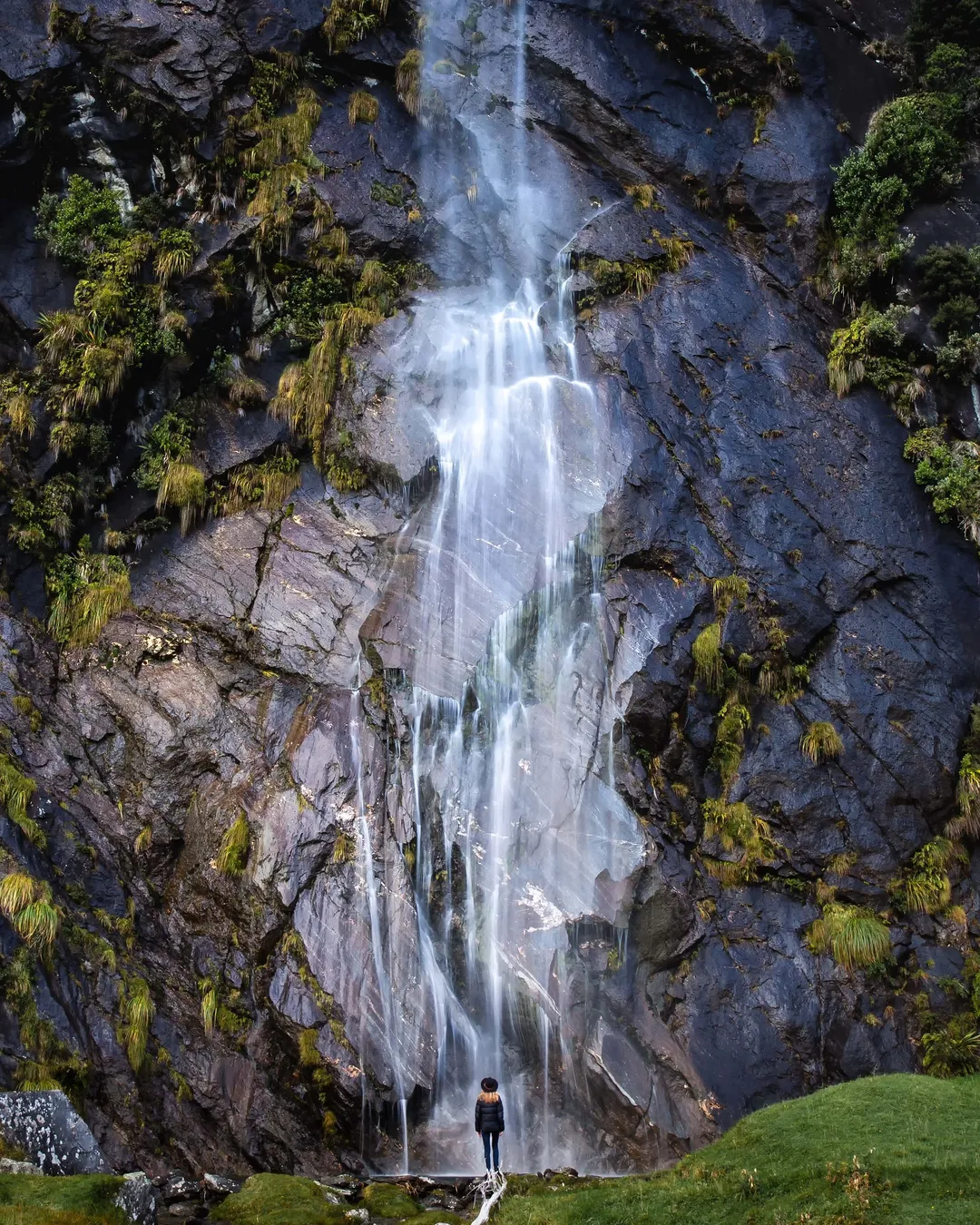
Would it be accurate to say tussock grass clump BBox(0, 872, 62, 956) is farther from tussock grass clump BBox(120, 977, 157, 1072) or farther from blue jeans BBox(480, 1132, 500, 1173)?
blue jeans BBox(480, 1132, 500, 1173)

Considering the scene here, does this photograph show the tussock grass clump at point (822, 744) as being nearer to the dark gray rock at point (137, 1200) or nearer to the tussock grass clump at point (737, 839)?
the tussock grass clump at point (737, 839)

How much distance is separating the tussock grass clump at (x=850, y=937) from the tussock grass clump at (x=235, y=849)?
830cm

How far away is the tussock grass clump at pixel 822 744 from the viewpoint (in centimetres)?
1566

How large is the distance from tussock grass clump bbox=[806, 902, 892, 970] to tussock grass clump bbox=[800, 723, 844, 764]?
233 centimetres

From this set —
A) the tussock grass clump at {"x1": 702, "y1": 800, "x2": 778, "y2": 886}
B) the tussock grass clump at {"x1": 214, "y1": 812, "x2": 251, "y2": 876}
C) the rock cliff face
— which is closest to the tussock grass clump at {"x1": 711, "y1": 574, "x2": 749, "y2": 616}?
the rock cliff face

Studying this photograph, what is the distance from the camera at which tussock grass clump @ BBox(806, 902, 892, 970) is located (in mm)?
14172

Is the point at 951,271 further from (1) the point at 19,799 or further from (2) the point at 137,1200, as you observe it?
(2) the point at 137,1200

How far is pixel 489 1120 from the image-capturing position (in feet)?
36.8

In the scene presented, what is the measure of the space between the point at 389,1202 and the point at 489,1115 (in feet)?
4.67

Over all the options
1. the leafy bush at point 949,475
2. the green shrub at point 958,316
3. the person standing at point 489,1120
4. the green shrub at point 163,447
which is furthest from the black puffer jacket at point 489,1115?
the green shrub at point 958,316

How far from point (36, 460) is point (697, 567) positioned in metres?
11.6

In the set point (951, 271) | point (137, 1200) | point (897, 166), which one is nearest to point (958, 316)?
point (951, 271)

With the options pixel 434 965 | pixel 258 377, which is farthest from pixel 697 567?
pixel 258 377

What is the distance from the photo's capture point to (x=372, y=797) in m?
14.8
